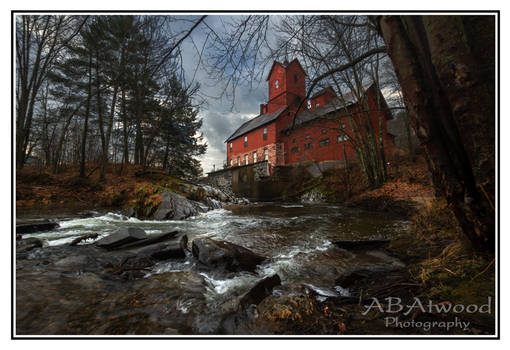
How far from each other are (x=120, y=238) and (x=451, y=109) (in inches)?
184

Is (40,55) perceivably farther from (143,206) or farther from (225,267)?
(225,267)

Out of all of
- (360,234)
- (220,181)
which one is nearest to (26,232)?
(360,234)

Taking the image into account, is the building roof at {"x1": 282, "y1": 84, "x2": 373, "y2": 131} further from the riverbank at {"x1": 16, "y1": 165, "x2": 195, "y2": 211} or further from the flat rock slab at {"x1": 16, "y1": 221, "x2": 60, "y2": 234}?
the riverbank at {"x1": 16, "y1": 165, "x2": 195, "y2": 211}

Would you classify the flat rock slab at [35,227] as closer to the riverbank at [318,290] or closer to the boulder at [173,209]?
the riverbank at [318,290]

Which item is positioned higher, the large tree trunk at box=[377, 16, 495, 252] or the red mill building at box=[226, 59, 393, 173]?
the red mill building at box=[226, 59, 393, 173]

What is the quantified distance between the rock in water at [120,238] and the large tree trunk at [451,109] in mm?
4382

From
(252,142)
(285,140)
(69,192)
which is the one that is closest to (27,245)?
(69,192)

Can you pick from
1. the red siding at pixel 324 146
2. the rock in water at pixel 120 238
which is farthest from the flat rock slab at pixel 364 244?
the red siding at pixel 324 146

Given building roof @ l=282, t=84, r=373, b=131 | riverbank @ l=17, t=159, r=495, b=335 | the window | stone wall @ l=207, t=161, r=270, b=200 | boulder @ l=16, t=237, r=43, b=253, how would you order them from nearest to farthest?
1. riverbank @ l=17, t=159, r=495, b=335
2. boulder @ l=16, t=237, r=43, b=253
3. building roof @ l=282, t=84, r=373, b=131
4. the window
5. stone wall @ l=207, t=161, r=270, b=200

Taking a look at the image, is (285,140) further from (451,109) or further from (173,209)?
(451,109)

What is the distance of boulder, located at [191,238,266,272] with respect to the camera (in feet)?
8.54

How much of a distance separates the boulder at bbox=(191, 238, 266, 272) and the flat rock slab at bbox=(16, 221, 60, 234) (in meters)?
4.25

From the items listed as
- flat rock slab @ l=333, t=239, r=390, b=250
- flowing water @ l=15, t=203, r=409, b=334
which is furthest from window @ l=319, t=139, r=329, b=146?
flat rock slab @ l=333, t=239, r=390, b=250

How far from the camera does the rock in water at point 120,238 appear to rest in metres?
3.32
